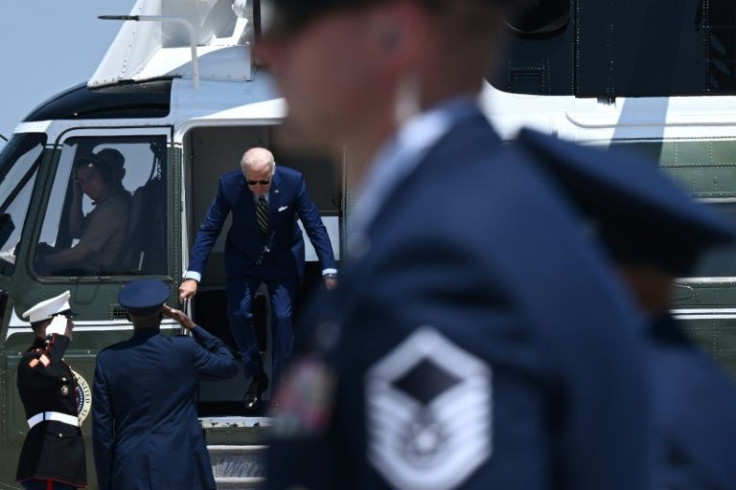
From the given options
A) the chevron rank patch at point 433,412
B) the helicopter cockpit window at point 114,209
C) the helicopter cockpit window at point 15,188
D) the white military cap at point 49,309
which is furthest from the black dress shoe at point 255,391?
the chevron rank patch at point 433,412

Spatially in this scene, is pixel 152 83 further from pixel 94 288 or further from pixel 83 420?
pixel 83 420

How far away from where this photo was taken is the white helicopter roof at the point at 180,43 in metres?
9.09

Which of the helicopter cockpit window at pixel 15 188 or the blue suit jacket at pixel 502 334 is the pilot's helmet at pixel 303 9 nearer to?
the blue suit jacket at pixel 502 334

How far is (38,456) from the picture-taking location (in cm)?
777

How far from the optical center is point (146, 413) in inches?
281

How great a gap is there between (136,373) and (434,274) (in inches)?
235

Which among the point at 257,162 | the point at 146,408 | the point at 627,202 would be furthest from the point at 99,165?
the point at 627,202

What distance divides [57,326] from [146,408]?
122cm

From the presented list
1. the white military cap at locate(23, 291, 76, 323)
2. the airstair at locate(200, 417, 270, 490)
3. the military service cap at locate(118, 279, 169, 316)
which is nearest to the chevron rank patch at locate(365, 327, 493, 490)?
the military service cap at locate(118, 279, 169, 316)

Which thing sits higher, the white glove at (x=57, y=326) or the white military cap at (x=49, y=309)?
the white military cap at (x=49, y=309)

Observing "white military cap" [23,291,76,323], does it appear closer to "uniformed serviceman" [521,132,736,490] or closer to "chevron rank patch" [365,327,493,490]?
"uniformed serviceman" [521,132,736,490]

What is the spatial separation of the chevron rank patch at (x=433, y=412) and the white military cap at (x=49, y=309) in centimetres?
709

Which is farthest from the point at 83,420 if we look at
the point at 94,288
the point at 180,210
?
the point at 180,210

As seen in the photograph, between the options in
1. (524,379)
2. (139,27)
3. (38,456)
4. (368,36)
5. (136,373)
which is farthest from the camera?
(139,27)
